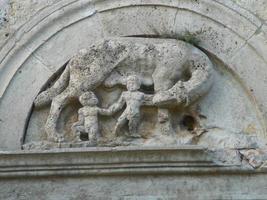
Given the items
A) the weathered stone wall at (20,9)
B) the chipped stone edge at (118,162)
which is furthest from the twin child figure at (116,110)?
the weathered stone wall at (20,9)

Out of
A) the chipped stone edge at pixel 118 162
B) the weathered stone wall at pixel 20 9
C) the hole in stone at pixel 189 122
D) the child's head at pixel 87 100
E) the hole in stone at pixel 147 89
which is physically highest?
the weathered stone wall at pixel 20 9

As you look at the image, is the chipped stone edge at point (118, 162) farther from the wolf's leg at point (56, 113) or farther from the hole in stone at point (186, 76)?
the hole in stone at point (186, 76)

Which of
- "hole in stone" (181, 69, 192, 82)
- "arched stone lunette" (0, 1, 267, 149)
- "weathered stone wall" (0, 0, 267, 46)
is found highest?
"weathered stone wall" (0, 0, 267, 46)

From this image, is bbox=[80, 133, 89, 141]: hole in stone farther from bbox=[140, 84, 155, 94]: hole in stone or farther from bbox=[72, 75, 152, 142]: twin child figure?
bbox=[140, 84, 155, 94]: hole in stone

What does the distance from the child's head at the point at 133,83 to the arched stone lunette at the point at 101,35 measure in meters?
0.34

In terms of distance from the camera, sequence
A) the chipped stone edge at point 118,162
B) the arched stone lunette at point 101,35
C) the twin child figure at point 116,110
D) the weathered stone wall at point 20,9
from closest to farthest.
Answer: the chipped stone edge at point 118,162, the twin child figure at point 116,110, the arched stone lunette at point 101,35, the weathered stone wall at point 20,9

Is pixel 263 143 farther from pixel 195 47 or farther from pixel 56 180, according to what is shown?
pixel 56 180

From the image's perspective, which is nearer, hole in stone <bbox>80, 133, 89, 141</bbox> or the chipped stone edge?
the chipped stone edge

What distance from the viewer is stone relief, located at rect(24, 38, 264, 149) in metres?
4.68

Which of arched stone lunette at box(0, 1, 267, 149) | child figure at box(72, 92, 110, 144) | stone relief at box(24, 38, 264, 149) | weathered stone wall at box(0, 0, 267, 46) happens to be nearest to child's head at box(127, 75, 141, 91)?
stone relief at box(24, 38, 264, 149)

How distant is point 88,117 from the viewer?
4.70 meters

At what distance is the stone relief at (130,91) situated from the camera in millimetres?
4676

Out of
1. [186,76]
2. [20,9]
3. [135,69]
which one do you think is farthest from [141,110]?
[20,9]

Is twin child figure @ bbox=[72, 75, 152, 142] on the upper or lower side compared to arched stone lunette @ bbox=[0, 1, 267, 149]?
lower
